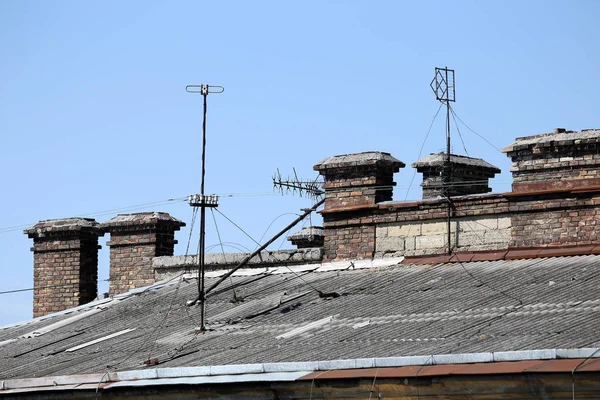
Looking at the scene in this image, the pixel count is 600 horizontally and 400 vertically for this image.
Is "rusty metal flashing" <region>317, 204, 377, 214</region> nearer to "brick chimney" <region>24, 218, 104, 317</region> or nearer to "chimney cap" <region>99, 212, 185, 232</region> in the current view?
"chimney cap" <region>99, 212, 185, 232</region>

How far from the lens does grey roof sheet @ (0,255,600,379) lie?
42.0 feet

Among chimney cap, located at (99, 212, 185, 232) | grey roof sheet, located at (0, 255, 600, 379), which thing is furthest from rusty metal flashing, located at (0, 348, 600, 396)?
chimney cap, located at (99, 212, 185, 232)

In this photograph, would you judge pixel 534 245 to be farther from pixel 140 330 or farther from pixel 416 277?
pixel 140 330

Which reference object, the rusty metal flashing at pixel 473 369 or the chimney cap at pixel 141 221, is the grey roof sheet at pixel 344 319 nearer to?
the rusty metal flashing at pixel 473 369

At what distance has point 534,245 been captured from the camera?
17.3m

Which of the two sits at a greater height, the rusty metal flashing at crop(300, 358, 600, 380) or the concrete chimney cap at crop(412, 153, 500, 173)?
the concrete chimney cap at crop(412, 153, 500, 173)

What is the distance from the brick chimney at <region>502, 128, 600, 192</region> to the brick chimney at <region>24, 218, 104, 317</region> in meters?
8.33

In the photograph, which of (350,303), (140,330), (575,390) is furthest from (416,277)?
(575,390)

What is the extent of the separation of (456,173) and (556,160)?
302cm

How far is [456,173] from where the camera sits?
20375 millimetres

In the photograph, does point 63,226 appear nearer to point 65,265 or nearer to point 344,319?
point 65,265

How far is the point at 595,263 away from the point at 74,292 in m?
10.7

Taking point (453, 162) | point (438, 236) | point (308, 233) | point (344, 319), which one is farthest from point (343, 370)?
point (308, 233)

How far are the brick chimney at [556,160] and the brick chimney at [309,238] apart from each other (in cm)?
734
